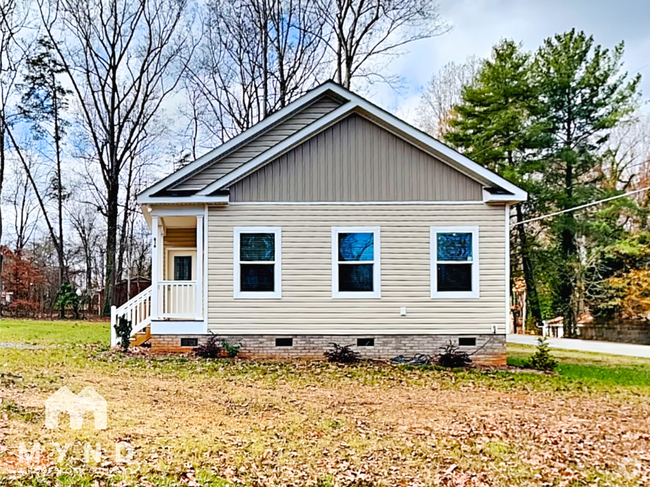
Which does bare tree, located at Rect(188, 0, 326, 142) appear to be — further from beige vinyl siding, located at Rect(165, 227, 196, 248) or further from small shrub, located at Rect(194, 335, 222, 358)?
small shrub, located at Rect(194, 335, 222, 358)

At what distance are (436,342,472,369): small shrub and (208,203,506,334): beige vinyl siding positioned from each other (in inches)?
16.4

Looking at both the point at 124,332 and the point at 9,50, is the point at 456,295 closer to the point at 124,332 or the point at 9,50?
the point at 124,332

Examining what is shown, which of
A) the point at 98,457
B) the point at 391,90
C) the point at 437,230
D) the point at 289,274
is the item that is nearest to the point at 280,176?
the point at 289,274

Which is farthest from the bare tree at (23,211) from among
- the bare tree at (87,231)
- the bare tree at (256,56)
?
the bare tree at (256,56)

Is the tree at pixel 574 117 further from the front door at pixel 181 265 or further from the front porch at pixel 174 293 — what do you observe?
the front porch at pixel 174 293

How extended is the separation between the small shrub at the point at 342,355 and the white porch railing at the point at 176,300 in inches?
118

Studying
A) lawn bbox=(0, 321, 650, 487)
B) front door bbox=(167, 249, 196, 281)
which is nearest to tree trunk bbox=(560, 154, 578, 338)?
lawn bbox=(0, 321, 650, 487)

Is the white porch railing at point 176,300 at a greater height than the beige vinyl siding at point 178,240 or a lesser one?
lesser

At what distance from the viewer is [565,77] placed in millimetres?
25797

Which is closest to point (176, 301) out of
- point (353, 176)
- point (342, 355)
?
point (342, 355)

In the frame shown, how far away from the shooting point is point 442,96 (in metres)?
31.3

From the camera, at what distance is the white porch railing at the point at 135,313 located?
13586 mm

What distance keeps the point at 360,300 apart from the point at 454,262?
2.14 m

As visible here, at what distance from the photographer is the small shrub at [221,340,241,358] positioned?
1210cm
